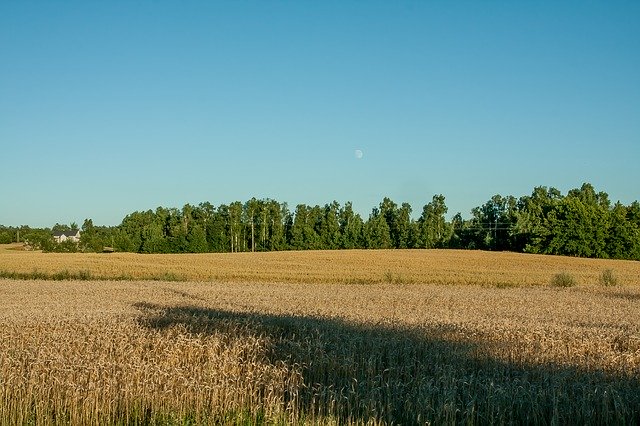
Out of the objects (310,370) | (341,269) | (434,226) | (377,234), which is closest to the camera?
(310,370)

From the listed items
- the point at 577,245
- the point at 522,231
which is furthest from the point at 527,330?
the point at 522,231

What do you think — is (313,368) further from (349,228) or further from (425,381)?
(349,228)

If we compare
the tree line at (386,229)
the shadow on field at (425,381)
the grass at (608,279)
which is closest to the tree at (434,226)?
the tree line at (386,229)

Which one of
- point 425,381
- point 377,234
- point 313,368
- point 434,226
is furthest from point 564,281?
point 434,226

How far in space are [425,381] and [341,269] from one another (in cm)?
4888

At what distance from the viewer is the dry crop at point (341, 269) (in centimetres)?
4942

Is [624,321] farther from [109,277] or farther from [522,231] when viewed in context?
[522,231]

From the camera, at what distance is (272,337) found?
15344mm

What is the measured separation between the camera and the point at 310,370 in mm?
11742

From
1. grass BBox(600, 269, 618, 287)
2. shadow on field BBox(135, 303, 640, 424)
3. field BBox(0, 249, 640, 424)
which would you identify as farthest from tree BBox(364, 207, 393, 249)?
shadow on field BBox(135, 303, 640, 424)

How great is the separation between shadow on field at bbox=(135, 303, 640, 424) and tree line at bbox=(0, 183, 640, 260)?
84128mm

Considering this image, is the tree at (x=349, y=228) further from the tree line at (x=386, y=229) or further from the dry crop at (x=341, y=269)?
the dry crop at (x=341, y=269)

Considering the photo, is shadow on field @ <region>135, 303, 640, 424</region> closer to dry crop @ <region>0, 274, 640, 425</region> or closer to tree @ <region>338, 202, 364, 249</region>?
dry crop @ <region>0, 274, 640, 425</region>

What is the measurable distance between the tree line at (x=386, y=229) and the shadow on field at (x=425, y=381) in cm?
8413
